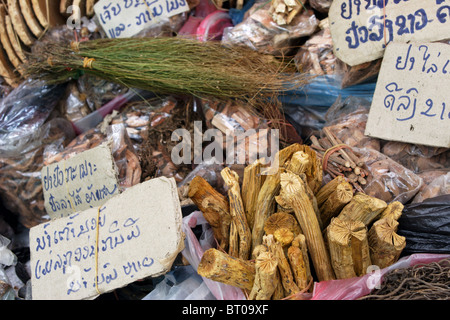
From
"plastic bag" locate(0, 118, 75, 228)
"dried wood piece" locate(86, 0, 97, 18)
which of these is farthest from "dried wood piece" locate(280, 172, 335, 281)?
"dried wood piece" locate(86, 0, 97, 18)

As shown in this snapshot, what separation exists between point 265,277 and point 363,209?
41cm

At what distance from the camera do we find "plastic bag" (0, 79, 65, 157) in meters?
2.29

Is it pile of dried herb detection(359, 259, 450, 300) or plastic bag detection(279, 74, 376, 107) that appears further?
plastic bag detection(279, 74, 376, 107)

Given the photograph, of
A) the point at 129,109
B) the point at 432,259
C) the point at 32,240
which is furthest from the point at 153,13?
the point at 432,259

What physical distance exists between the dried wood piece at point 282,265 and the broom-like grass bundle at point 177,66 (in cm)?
92

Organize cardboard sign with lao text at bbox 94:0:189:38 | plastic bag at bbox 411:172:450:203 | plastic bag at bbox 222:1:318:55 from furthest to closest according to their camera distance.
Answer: cardboard sign with lao text at bbox 94:0:189:38 < plastic bag at bbox 222:1:318:55 < plastic bag at bbox 411:172:450:203

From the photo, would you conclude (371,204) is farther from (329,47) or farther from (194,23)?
(194,23)

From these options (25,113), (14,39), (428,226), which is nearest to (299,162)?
(428,226)

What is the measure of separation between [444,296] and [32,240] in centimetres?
151

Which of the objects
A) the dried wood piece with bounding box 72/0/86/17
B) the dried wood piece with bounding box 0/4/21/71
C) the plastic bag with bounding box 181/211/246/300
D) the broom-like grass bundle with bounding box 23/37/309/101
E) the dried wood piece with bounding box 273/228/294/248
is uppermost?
the dried wood piece with bounding box 72/0/86/17

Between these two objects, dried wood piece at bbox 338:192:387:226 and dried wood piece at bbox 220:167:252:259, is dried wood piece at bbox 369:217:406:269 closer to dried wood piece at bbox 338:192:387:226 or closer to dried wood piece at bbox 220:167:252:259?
dried wood piece at bbox 338:192:387:226

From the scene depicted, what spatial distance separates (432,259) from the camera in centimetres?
133

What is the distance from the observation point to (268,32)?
226 centimetres

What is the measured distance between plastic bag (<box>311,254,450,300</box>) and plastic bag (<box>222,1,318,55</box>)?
4.40 feet
